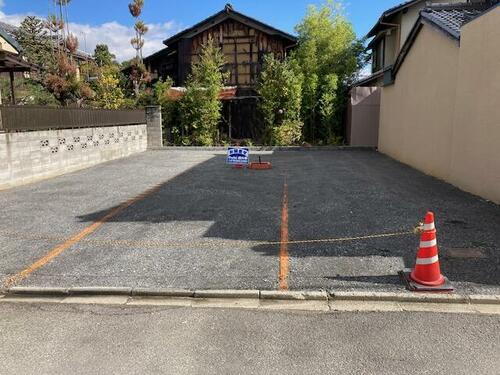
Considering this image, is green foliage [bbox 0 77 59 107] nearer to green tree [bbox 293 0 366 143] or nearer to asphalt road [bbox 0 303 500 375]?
green tree [bbox 293 0 366 143]

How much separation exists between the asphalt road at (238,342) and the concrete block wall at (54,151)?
6.45m

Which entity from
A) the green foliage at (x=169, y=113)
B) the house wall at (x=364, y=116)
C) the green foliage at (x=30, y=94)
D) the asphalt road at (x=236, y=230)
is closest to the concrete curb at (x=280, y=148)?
the house wall at (x=364, y=116)

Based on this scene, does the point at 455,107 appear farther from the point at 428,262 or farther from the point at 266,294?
the point at 266,294

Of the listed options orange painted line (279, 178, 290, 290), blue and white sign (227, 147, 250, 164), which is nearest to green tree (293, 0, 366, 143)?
blue and white sign (227, 147, 250, 164)

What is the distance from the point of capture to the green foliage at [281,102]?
18.4 m

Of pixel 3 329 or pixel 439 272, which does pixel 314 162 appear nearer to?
pixel 439 272

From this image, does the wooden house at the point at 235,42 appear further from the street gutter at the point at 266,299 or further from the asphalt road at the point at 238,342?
the asphalt road at the point at 238,342

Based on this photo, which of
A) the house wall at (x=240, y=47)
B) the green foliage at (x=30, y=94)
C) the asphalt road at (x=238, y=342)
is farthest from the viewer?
the house wall at (x=240, y=47)

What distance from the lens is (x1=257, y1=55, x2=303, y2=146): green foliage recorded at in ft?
60.5

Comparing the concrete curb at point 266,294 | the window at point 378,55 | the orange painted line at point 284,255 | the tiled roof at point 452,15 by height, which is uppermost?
the window at point 378,55

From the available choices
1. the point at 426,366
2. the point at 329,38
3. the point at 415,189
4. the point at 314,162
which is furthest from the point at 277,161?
the point at 426,366

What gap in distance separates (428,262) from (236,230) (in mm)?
2578

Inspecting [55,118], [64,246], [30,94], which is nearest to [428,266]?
[64,246]

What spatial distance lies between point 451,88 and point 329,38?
38.8ft
